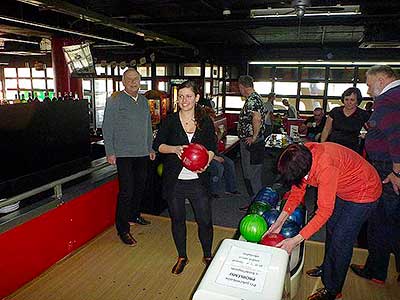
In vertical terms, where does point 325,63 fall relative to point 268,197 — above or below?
above

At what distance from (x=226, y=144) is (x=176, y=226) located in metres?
3.87

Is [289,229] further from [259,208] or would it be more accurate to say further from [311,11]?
[311,11]

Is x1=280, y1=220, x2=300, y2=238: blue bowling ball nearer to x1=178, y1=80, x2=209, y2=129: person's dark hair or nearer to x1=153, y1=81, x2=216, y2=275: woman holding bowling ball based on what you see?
x1=153, y1=81, x2=216, y2=275: woman holding bowling ball

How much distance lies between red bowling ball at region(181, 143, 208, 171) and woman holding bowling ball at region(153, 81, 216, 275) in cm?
13

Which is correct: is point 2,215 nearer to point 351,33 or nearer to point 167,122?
point 167,122

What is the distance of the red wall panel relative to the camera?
244cm

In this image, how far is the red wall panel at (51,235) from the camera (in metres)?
2.44

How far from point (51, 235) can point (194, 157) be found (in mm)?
1431

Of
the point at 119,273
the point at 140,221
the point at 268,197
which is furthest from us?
the point at 140,221

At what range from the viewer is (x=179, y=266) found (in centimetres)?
281

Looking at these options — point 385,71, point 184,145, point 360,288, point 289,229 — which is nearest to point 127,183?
point 184,145

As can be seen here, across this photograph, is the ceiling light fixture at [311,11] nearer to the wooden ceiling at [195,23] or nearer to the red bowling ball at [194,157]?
the wooden ceiling at [195,23]

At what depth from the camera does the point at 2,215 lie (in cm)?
251

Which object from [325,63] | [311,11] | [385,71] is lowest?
[385,71]
